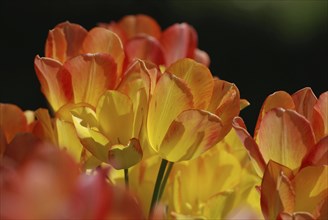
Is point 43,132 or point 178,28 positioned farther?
point 178,28

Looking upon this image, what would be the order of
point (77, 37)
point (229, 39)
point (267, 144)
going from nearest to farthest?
point (267, 144), point (77, 37), point (229, 39)

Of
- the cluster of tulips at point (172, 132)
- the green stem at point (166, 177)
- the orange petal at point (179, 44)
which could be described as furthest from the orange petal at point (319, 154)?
the orange petal at point (179, 44)

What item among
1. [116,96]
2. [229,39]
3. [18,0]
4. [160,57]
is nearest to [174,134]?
[116,96]

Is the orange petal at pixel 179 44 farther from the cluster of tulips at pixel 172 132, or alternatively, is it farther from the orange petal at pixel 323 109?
the orange petal at pixel 323 109

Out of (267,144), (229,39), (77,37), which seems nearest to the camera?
(267,144)

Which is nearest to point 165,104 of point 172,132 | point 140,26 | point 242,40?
point 172,132

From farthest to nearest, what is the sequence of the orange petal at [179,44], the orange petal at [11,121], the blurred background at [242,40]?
the blurred background at [242,40] < the orange petal at [179,44] < the orange petal at [11,121]

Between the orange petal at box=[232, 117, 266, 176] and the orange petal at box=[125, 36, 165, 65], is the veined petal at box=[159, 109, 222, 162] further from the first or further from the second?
the orange petal at box=[125, 36, 165, 65]

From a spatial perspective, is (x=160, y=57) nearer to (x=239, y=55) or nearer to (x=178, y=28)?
(x=178, y=28)
